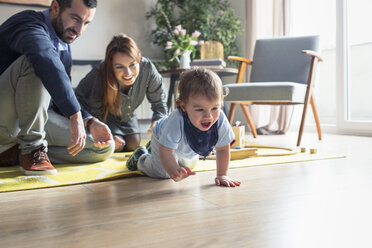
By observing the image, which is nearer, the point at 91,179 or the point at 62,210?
the point at 62,210

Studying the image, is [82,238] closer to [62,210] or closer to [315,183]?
[62,210]

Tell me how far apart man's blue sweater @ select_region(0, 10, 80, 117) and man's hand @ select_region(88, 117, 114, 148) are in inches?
5.8

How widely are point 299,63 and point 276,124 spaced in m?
0.97

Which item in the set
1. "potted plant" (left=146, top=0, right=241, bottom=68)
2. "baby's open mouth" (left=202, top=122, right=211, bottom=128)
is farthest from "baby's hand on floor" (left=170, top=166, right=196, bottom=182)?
"potted plant" (left=146, top=0, right=241, bottom=68)

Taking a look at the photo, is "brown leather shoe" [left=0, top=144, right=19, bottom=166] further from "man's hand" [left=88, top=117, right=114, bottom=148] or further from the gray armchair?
the gray armchair

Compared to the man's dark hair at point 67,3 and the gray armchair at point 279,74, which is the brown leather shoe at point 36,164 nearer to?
the man's dark hair at point 67,3

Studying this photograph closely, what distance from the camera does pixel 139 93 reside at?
6.59 ft

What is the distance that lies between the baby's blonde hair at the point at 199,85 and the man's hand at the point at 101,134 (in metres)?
0.30

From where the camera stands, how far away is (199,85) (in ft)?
3.56

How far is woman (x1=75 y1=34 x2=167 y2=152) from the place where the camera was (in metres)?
1.80

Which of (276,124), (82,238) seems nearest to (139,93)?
(82,238)

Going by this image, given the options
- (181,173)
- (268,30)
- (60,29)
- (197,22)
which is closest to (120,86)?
(60,29)

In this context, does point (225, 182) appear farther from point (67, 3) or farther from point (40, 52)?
point (67, 3)

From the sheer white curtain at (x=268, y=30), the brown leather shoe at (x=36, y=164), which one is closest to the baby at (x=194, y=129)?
the brown leather shoe at (x=36, y=164)
